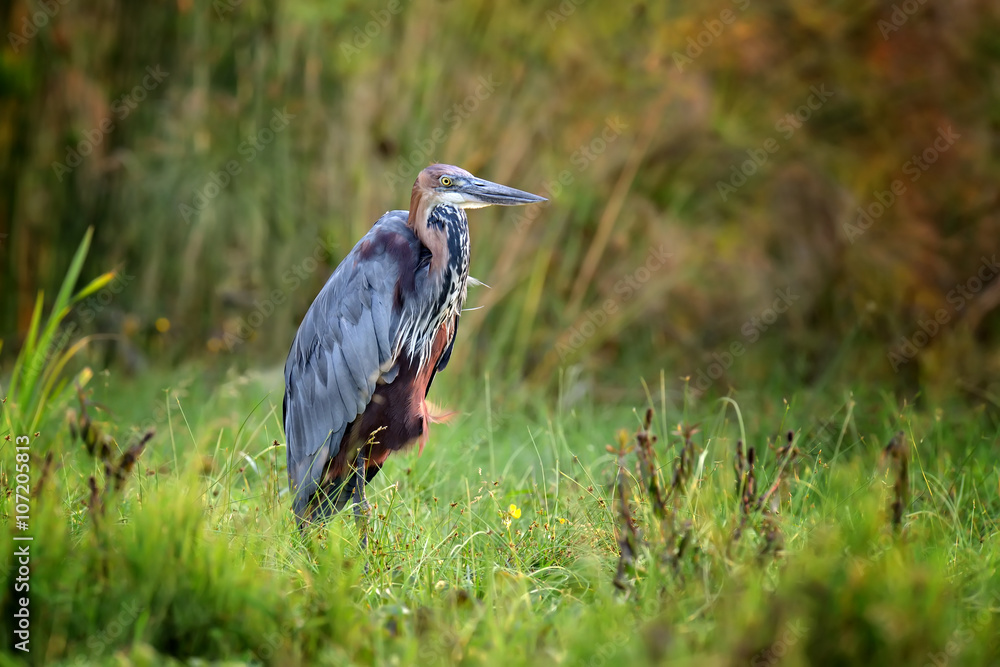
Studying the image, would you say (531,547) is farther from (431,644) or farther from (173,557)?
(173,557)

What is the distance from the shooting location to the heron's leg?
333 cm

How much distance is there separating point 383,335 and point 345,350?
0.19 meters

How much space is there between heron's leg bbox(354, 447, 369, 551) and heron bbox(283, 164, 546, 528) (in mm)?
12

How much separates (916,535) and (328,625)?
166 cm

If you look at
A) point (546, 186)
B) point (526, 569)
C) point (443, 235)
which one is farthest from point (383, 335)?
point (546, 186)

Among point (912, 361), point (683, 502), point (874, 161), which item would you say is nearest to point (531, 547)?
point (683, 502)

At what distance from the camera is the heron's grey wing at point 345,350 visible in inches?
150

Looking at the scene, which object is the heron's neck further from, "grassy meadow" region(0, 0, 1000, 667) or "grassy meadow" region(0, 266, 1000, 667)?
"grassy meadow" region(0, 0, 1000, 667)

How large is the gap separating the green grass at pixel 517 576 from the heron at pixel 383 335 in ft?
0.73

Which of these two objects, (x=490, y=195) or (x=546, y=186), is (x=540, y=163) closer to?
(x=546, y=186)

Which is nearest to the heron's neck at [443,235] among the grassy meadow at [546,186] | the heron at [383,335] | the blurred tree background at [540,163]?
the heron at [383,335]

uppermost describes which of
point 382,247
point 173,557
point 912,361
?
point 382,247

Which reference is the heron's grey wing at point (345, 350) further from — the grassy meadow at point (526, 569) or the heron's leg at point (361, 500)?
the grassy meadow at point (526, 569)

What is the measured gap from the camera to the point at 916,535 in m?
2.81
